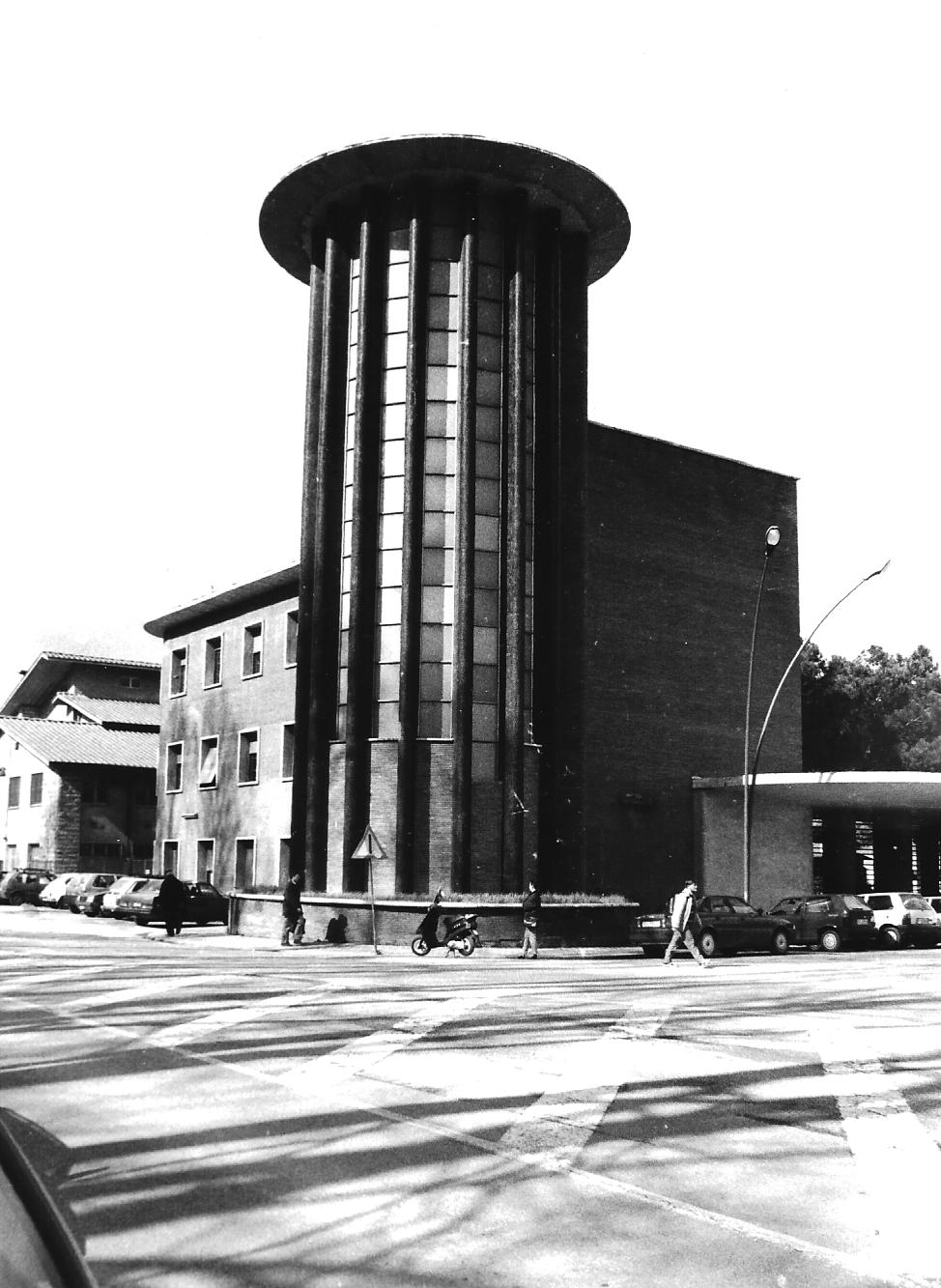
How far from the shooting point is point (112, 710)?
62.5m

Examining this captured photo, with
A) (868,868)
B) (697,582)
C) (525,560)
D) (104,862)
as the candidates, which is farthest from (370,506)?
(104,862)

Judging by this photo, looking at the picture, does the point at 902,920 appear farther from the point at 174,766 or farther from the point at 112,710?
the point at 112,710

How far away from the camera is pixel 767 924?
29641 millimetres

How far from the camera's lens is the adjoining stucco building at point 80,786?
181ft

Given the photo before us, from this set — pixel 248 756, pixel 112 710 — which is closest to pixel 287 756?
pixel 248 756

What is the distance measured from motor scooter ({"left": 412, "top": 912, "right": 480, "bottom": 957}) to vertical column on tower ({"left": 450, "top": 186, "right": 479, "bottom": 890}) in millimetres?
3349

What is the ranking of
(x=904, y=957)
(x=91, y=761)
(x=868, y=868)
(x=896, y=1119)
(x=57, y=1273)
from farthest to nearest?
1. (x=91, y=761)
2. (x=868, y=868)
3. (x=904, y=957)
4. (x=896, y=1119)
5. (x=57, y=1273)

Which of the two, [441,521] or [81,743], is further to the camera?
[81,743]

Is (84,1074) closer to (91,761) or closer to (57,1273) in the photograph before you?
(57,1273)

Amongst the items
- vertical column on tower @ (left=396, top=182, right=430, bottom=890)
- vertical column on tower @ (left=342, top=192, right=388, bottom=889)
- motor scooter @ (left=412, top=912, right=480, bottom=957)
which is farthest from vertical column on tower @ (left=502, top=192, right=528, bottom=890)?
motor scooter @ (left=412, top=912, right=480, bottom=957)

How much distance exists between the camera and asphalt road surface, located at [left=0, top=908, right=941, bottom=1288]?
17.6ft

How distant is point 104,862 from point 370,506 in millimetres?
29216

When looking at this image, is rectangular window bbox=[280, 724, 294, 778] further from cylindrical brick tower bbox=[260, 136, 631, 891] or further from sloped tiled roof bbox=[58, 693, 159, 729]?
sloped tiled roof bbox=[58, 693, 159, 729]

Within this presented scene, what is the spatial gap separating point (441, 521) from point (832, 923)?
1399cm
